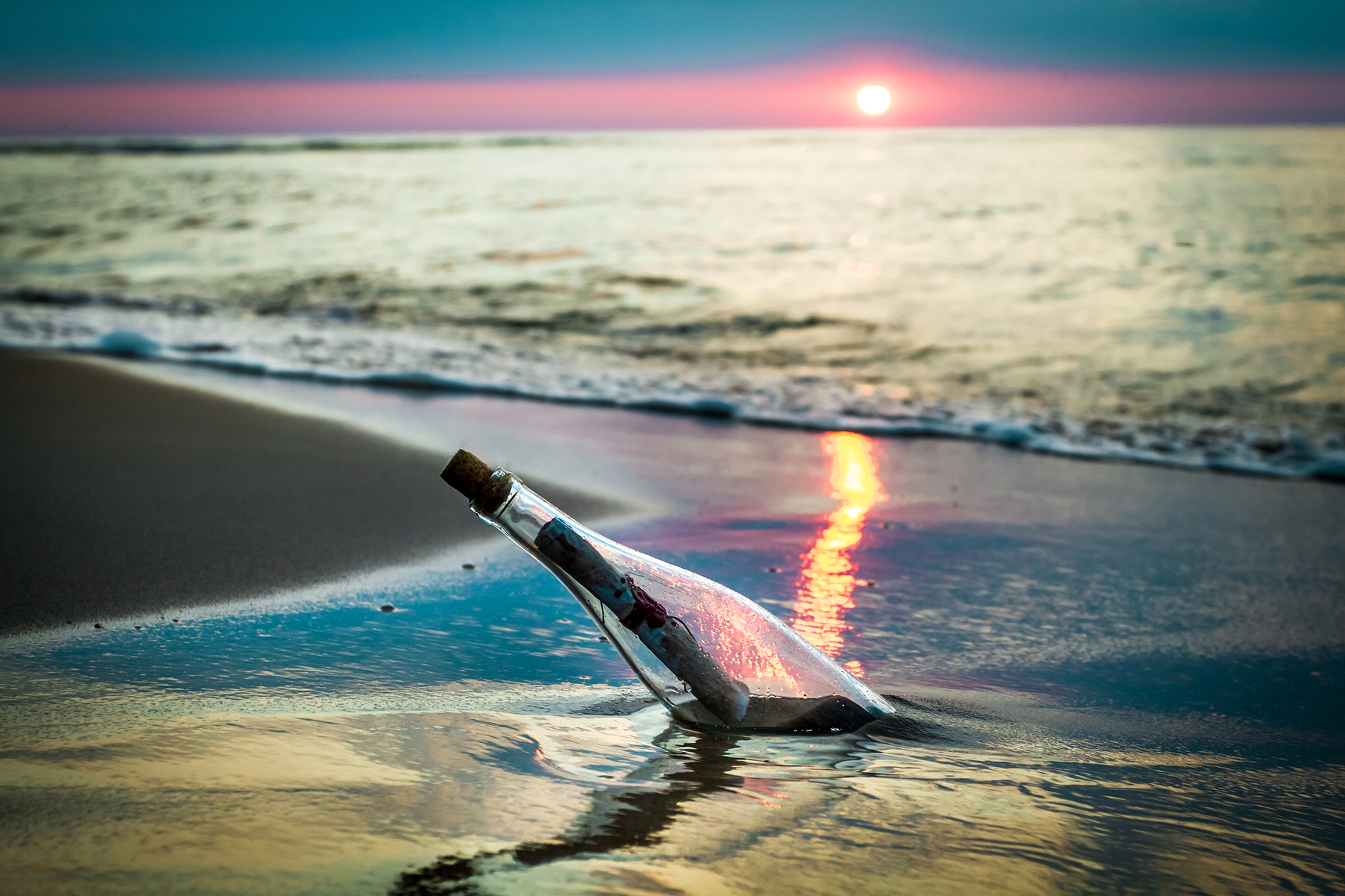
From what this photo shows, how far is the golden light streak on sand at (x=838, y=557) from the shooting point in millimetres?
2811

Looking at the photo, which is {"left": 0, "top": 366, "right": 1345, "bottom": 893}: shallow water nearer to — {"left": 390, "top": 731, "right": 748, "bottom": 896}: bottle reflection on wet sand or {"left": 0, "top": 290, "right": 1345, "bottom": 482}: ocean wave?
{"left": 390, "top": 731, "right": 748, "bottom": 896}: bottle reflection on wet sand

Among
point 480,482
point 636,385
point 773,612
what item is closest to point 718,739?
point 480,482

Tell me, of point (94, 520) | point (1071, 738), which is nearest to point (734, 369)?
point (94, 520)

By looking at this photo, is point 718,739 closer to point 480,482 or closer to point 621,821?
point 621,821

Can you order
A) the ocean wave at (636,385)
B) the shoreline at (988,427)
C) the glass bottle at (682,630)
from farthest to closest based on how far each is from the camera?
the ocean wave at (636,385)
the shoreline at (988,427)
the glass bottle at (682,630)

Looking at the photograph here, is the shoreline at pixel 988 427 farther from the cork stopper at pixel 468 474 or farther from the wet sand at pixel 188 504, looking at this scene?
the cork stopper at pixel 468 474

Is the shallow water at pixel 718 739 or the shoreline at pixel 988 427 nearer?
the shallow water at pixel 718 739

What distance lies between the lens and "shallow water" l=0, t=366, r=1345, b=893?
1.41 meters

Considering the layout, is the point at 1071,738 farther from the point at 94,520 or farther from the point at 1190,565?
the point at 94,520

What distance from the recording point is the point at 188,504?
3.64 metres

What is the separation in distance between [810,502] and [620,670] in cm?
209

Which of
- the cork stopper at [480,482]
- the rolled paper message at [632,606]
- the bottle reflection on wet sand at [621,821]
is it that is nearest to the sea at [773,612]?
the bottle reflection on wet sand at [621,821]

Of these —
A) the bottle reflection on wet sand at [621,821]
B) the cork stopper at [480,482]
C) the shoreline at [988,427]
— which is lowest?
the bottle reflection on wet sand at [621,821]

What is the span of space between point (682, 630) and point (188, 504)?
261cm
